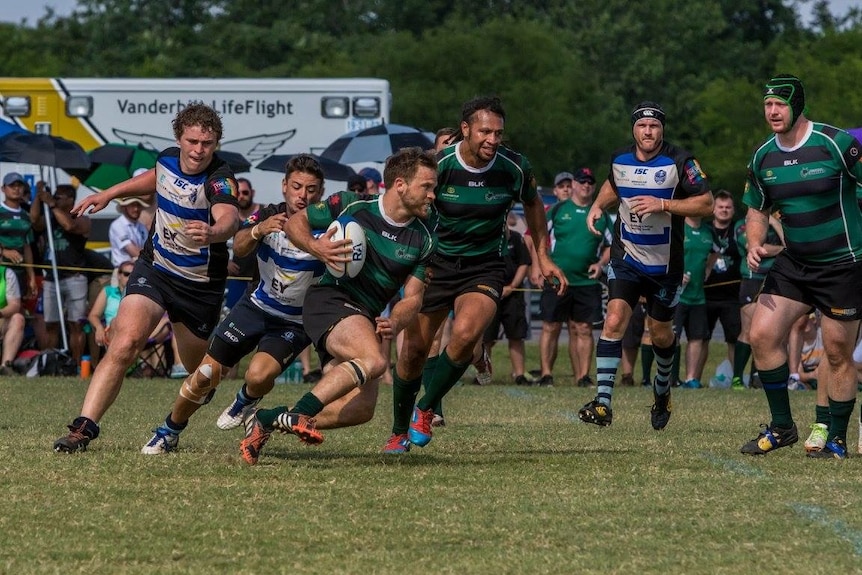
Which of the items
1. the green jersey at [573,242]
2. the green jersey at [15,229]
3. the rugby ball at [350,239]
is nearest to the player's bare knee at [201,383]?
the rugby ball at [350,239]

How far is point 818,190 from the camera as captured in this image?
31.0 feet

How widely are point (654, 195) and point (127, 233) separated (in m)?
9.11

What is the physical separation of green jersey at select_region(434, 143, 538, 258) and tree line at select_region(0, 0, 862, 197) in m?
42.2

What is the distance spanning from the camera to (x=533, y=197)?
10.2m

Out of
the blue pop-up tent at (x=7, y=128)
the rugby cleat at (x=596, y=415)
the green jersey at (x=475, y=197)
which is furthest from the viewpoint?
the blue pop-up tent at (x=7, y=128)

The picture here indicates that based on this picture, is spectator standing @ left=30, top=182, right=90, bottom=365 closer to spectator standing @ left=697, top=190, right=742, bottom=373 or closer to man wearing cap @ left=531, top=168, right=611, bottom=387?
man wearing cap @ left=531, top=168, right=611, bottom=387

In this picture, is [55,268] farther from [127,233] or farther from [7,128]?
[7,128]

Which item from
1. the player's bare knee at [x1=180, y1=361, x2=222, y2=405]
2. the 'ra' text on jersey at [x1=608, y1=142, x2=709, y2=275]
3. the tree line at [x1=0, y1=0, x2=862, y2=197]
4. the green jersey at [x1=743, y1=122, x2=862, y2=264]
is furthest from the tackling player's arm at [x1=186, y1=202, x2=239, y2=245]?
the tree line at [x1=0, y1=0, x2=862, y2=197]

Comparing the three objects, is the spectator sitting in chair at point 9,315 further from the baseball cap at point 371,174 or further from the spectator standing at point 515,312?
the spectator standing at point 515,312

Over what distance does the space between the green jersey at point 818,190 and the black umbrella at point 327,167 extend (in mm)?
8774

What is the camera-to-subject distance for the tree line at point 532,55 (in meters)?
57.7

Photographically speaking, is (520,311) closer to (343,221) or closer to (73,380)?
(73,380)

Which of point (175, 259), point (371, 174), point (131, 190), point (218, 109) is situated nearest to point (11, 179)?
point (218, 109)

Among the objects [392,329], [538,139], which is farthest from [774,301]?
[538,139]
